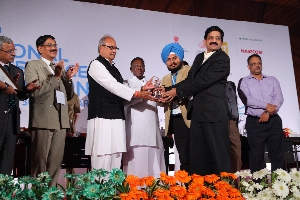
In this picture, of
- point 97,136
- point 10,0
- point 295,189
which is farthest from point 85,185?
point 10,0

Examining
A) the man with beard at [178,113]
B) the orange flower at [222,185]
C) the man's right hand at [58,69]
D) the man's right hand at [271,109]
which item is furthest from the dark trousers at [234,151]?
the orange flower at [222,185]

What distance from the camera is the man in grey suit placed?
2752 mm

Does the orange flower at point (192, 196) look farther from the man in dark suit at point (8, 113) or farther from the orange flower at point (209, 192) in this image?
the man in dark suit at point (8, 113)

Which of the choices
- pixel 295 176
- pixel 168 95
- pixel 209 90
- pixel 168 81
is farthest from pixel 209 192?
pixel 168 81

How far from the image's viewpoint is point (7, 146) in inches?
104

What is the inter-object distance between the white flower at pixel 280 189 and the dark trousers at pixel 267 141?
1720mm

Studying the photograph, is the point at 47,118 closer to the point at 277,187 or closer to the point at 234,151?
the point at 277,187

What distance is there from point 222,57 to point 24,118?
2798 millimetres

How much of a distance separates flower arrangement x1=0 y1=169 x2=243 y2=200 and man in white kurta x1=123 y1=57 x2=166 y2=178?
4.32 feet

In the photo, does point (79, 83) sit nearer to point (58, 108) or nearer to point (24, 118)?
point (24, 118)

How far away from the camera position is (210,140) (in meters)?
2.35

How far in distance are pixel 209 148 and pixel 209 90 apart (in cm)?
42

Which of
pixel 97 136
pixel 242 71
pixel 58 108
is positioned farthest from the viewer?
pixel 242 71

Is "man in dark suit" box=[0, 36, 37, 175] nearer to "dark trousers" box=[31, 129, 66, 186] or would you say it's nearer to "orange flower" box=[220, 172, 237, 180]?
"dark trousers" box=[31, 129, 66, 186]
